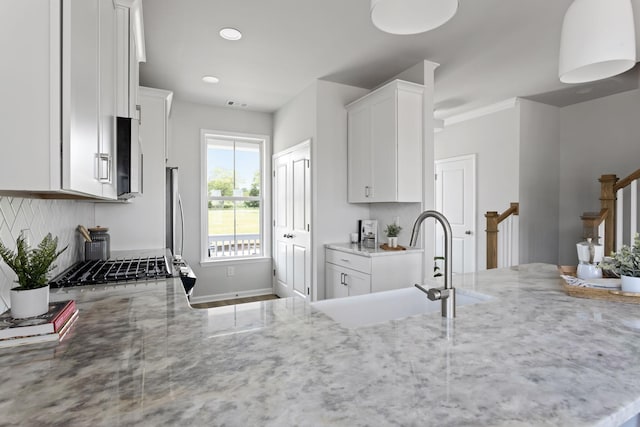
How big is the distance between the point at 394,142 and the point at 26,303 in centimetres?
287

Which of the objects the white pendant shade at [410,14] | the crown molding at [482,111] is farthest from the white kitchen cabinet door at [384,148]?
the crown molding at [482,111]

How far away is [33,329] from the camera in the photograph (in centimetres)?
94

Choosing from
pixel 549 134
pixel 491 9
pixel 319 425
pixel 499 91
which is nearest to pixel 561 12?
pixel 491 9

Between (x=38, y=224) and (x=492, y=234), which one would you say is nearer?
(x=38, y=224)

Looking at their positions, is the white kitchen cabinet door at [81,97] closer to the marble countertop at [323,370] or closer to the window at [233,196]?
the marble countertop at [323,370]

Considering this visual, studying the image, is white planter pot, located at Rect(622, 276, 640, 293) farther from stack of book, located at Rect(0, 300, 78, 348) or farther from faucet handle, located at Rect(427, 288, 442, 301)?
stack of book, located at Rect(0, 300, 78, 348)

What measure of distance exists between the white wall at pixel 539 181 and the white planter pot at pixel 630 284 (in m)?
3.29

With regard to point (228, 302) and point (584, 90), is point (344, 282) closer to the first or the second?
point (228, 302)

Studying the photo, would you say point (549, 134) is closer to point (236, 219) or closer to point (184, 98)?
point (236, 219)

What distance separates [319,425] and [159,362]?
0.46 m

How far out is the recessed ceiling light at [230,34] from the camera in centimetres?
270

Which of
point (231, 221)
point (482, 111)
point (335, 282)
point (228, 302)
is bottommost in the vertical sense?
point (228, 302)

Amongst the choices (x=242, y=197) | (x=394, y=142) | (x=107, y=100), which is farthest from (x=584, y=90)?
(x=107, y=100)

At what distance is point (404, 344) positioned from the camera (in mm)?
940
